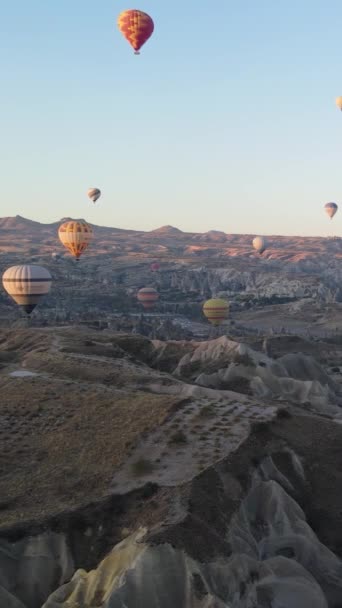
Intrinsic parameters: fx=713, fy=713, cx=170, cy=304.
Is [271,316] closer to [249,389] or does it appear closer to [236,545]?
[249,389]

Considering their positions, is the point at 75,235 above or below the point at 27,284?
above

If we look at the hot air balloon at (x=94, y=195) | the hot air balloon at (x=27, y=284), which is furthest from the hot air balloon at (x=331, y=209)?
the hot air balloon at (x=27, y=284)

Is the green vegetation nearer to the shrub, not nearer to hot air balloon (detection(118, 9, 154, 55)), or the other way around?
the shrub

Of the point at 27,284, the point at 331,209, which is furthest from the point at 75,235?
the point at 331,209

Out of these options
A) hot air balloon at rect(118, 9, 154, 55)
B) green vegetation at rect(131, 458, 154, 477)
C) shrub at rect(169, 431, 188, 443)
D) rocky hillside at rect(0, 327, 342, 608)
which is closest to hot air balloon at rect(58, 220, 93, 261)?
hot air balloon at rect(118, 9, 154, 55)

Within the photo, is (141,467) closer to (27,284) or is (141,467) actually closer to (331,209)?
(27,284)

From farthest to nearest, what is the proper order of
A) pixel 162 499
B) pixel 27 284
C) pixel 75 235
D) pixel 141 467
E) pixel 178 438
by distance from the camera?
pixel 75 235, pixel 27 284, pixel 178 438, pixel 141 467, pixel 162 499

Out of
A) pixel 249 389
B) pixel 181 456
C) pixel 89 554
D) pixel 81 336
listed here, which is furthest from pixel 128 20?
pixel 89 554
